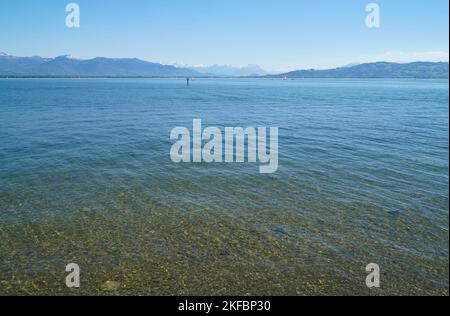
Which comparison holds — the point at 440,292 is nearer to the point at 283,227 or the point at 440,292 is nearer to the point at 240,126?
the point at 283,227

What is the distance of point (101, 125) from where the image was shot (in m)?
44.5

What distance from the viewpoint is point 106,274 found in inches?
469

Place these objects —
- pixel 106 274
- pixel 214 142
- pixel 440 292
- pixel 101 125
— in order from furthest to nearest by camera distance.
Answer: pixel 101 125
pixel 214 142
pixel 106 274
pixel 440 292

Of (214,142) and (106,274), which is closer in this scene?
(106,274)

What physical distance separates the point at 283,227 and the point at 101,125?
3583 centimetres

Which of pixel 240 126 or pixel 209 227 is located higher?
pixel 240 126

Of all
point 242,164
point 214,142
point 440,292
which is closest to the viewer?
point 440,292
